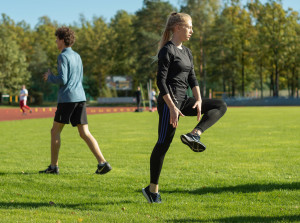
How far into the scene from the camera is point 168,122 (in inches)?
181

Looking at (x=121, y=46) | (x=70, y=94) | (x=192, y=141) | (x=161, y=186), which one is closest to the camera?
(x=192, y=141)

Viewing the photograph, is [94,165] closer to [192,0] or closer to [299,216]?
[299,216]

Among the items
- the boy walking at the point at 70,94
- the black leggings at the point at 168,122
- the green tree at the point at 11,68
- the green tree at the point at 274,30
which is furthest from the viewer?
the green tree at the point at 11,68

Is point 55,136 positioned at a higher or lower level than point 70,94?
lower

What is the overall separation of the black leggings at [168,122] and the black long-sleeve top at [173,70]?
16 centimetres

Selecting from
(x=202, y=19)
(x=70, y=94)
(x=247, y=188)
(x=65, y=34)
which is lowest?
(x=247, y=188)

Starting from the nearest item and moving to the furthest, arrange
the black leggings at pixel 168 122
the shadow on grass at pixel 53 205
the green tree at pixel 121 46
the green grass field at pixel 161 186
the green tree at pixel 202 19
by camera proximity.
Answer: the green grass field at pixel 161 186, the black leggings at pixel 168 122, the shadow on grass at pixel 53 205, the green tree at pixel 202 19, the green tree at pixel 121 46

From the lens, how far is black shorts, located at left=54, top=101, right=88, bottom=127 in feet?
20.6

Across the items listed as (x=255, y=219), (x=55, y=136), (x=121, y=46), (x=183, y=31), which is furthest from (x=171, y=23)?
(x=121, y=46)

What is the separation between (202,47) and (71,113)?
5972 cm

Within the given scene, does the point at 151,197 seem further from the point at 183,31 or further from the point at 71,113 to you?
the point at 71,113

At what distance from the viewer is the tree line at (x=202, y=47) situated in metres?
58.6

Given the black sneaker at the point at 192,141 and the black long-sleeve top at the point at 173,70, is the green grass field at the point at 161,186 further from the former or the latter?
the black long-sleeve top at the point at 173,70

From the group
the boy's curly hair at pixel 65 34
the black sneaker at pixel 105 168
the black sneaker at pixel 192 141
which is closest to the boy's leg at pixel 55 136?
the black sneaker at pixel 105 168
